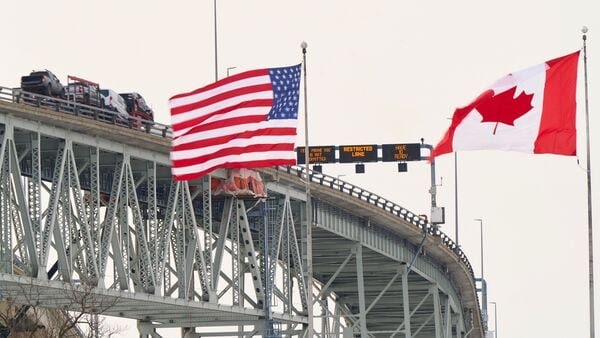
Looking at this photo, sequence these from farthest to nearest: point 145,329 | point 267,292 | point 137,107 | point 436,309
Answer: point 436,309, point 145,329, point 267,292, point 137,107

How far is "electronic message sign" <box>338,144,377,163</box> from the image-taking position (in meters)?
146

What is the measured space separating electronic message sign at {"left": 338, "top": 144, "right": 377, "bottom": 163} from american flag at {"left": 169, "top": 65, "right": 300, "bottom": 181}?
239 feet

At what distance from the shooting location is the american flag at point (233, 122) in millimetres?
72750

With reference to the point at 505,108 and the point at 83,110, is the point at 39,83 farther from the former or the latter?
the point at 505,108

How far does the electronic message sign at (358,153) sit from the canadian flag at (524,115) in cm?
8761

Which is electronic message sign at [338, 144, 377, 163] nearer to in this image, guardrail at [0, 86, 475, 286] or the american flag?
guardrail at [0, 86, 475, 286]

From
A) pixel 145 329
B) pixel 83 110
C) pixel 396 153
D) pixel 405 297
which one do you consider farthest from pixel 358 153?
pixel 83 110

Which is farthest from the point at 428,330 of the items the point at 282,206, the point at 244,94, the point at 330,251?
the point at 244,94

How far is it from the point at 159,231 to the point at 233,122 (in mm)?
24924

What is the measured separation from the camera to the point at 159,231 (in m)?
97.1

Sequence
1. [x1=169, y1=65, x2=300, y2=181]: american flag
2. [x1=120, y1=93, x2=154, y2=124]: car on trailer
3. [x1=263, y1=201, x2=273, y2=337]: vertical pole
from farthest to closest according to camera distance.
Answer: [x1=263, y1=201, x2=273, y2=337]: vertical pole < [x1=120, y1=93, x2=154, y2=124]: car on trailer < [x1=169, y1=65, x2=300, y2=181]: american flag

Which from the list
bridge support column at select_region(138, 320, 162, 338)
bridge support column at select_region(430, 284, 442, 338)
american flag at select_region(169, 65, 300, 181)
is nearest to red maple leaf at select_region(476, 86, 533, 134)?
Result: american flag at select_region(169, 65, 300, 181)

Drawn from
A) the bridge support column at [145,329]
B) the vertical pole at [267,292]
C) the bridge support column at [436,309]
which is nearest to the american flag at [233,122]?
the vertical pole at [267,292]

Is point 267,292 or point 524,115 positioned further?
point 267,292
